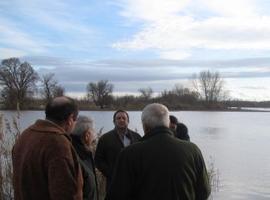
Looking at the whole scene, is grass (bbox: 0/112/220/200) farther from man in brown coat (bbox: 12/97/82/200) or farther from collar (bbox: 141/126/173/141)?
collar (bbox: 141/126/173/141)

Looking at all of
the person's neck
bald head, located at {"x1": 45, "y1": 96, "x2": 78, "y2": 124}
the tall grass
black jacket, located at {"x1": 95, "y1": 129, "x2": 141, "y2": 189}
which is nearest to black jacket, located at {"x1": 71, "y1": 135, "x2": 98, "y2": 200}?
bald head, located at {"x1": 45, "y1": 96, "x2": 78, "y2": 124}

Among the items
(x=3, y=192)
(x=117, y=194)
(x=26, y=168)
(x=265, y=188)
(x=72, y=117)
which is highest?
(x=72, y=117)

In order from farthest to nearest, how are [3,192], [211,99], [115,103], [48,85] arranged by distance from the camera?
[211,99], [115,103], [48,85], [3,192]

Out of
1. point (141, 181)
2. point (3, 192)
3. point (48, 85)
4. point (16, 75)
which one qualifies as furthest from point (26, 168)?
point (16, 75)

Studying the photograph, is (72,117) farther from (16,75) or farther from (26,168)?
(16,75)

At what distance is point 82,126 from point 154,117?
92 cm

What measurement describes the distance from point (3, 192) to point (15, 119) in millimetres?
1093

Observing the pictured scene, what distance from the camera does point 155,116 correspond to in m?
3.65

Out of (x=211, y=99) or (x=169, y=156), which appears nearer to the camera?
(x=169, y=156)

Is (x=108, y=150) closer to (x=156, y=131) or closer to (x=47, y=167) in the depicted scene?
(x=156, y=131)

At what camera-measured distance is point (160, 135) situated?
3611 mm

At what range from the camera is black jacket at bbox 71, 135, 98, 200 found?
385 cm

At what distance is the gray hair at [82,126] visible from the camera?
4.31 metres

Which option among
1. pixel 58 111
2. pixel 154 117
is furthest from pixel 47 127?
pixel 154 117
